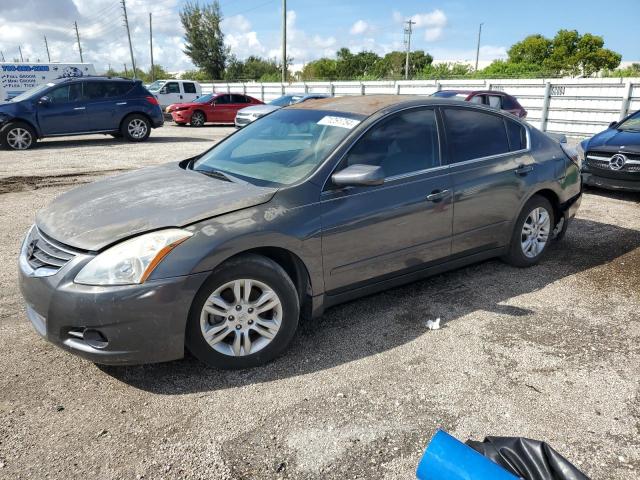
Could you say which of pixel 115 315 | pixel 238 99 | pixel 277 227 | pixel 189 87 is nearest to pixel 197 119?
pixel 238 99

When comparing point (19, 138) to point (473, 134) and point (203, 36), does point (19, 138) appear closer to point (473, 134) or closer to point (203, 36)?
point (473, 134)

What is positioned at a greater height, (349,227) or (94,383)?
(349,227)

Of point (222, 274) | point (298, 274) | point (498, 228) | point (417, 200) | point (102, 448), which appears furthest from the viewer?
point (498, 228)

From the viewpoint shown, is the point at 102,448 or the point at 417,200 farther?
the point at 417,200

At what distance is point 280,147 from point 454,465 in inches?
106

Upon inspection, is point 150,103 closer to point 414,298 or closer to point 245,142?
point 245,142

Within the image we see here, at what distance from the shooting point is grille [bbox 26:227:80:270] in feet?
9.20

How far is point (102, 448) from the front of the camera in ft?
8.08

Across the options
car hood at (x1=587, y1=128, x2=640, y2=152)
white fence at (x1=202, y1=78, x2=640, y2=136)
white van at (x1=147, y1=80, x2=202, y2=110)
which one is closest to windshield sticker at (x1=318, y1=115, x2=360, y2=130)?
car hood at (x1=587, y1=128, x2=640, y2=152)

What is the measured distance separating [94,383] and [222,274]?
1.00m

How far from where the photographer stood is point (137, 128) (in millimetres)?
14969

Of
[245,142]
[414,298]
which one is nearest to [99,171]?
[245,142]

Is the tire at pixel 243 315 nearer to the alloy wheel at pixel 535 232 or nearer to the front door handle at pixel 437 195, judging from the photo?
the front door handle at pixel 437 195

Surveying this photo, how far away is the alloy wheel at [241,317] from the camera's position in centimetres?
293
